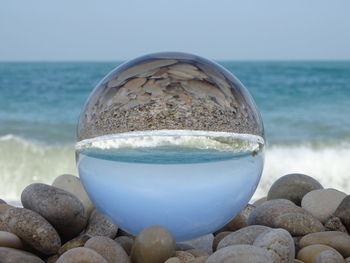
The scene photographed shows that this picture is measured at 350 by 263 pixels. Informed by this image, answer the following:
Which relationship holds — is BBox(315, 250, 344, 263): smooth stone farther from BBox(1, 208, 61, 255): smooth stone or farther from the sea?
the sea

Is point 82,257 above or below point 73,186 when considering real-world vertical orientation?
above

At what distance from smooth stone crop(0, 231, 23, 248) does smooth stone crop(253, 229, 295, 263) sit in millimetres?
1198

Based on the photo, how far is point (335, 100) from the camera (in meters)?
17.7

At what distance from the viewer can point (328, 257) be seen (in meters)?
2.61

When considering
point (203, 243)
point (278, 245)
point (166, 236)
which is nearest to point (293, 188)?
point (203, 243)

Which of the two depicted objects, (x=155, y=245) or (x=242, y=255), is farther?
(x=155, y=245)

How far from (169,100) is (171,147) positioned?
0.22 metres

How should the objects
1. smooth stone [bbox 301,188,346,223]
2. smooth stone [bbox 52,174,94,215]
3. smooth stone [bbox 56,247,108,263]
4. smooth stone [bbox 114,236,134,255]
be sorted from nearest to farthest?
1. smooth stone [bbox 56,247,108,263]
2. smooth stone [bbox 114,236,134,255]
3. smooth stone [bbox 301,188,346,223]
4. smooth stone [bbox 52,174,94,215]

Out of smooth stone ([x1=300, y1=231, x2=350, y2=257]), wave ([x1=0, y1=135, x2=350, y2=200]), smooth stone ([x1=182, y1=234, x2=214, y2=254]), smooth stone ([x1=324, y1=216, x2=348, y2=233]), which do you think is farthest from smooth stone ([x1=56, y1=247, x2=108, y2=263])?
wave ([x1=0, y1=135, x2=350, y2=200])

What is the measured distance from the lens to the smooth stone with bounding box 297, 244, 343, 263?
2.74 m

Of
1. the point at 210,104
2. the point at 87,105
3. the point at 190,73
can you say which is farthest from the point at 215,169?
the point at 87,105

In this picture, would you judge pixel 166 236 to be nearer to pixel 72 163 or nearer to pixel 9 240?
pixel 9 240

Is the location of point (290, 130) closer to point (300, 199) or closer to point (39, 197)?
point (300, 199)

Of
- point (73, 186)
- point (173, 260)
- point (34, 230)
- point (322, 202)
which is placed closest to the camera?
point (173, 260)
